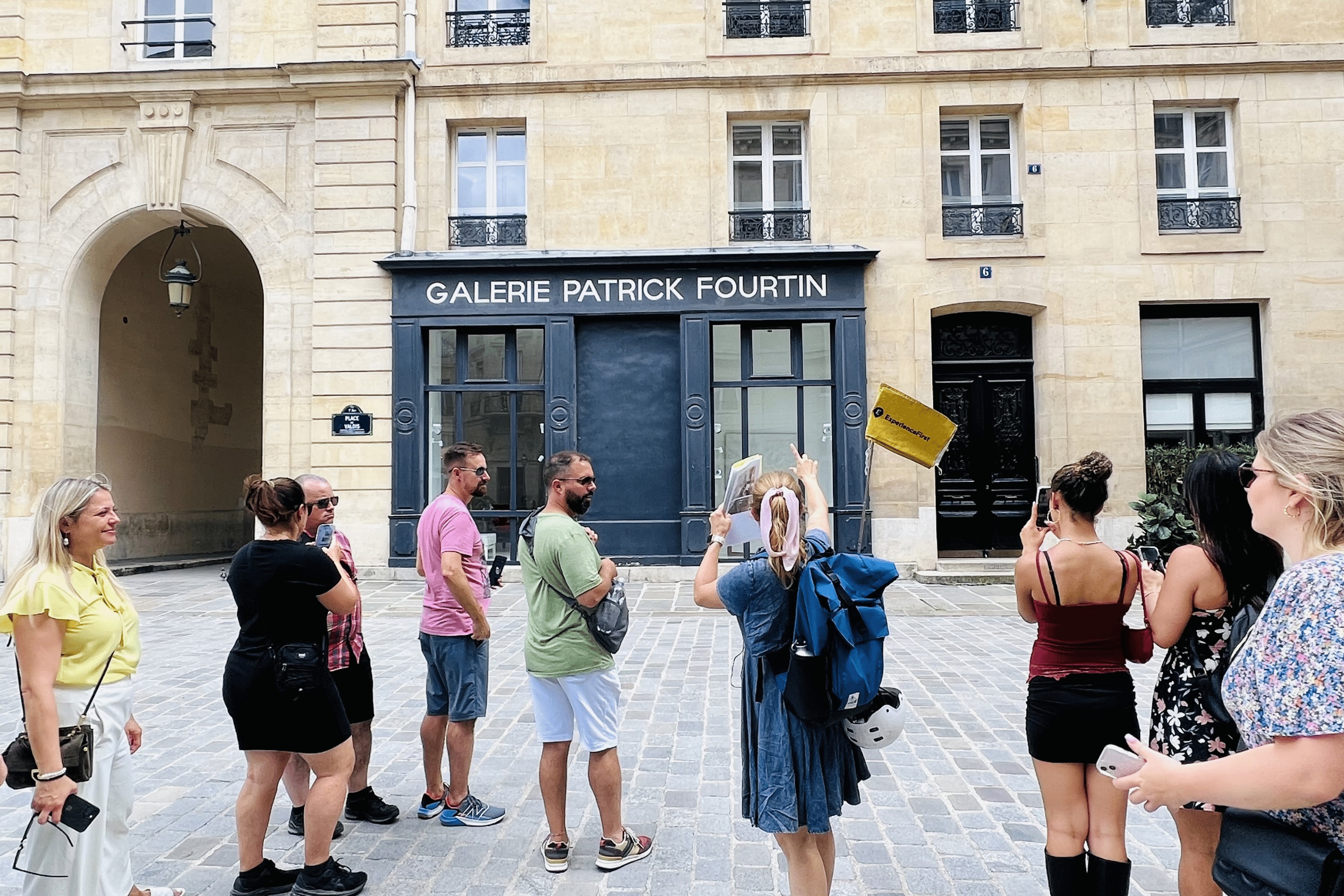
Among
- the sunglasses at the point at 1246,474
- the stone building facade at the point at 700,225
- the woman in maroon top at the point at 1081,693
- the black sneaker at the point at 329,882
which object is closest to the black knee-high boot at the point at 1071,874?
the woman in maroon top at the point at 1081,693

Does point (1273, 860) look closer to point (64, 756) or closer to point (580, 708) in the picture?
point (580, 708)

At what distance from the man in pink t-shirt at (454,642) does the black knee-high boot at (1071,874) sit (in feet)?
8.22

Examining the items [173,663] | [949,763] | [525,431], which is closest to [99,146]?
[525,431]

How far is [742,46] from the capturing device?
12.6 meters

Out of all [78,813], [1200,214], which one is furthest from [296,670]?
[1200,214]

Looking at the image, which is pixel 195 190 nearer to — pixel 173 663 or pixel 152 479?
pixel 152 479

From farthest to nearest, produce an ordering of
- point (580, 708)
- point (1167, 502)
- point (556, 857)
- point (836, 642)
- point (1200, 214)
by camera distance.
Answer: point (1200, 214) → point (1167, 502) → point (580, 708) → point (556, 857) → point (836, 642)

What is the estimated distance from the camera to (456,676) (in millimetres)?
4016

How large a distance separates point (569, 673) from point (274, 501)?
140cm

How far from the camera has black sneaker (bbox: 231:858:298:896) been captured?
3189 mm

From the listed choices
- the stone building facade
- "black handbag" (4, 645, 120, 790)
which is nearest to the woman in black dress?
"black handbag" (4, 645, 120, 790)

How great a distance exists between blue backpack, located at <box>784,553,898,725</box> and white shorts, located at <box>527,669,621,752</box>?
1235 mm

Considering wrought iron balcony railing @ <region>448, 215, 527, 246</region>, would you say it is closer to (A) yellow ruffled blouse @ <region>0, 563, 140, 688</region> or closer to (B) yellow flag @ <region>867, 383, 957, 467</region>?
(B) yellow flag @ <region>867, 383, 957, 467</region>

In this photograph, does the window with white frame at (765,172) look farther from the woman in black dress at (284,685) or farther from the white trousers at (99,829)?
the white trousers at (99,829)
